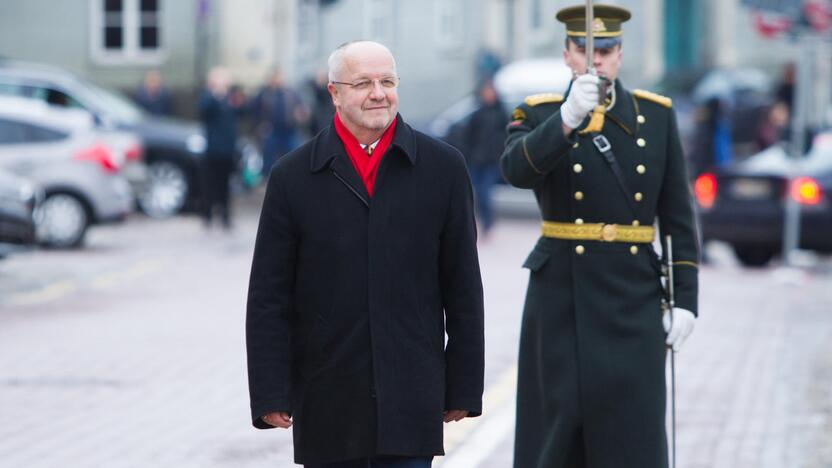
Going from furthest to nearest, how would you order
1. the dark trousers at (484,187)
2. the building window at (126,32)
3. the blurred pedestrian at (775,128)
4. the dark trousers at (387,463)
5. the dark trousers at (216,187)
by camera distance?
the building window at (126,32) → the blurred pedestrian at (775,128) → the dark trousers at (216,187) → the dark trousers at (484,187) → the dark trousers at (387,463)

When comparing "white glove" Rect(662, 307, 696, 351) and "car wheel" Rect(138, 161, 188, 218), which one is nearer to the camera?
"white glove" Rect(662, 307, 696, 351)

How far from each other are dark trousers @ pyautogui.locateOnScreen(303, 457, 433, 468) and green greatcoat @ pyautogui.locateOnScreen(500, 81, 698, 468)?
0.87 meters

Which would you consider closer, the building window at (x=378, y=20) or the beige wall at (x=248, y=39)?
the beige wall at (x=248, y=39)

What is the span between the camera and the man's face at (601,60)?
6.04 meters

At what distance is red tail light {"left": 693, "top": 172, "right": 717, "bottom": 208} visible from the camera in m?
19.4

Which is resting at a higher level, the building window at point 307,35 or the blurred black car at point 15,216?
the building window at point 307,35

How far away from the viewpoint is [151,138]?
25.4 metres

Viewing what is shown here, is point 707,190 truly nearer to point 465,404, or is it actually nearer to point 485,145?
point 485,145

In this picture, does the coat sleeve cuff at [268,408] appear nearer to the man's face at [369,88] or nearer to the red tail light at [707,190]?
the man's face at [369,88]

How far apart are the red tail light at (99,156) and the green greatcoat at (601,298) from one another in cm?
1500

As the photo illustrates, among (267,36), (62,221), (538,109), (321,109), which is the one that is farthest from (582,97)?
(267,36)

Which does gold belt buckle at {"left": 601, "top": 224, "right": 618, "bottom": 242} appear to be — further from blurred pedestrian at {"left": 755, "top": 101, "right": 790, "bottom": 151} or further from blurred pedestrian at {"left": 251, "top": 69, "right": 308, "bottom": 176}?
blurred pedestrian at {"left": 251, "top": 69, "right": 308, "bottom": 176}

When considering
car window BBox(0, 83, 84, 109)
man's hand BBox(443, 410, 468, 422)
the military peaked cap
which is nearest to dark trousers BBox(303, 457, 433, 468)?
man's hand BBox(443, 410, 468, 422)

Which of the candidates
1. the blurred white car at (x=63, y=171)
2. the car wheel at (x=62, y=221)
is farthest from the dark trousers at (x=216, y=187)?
the car wheel at (x=62, y=221)
